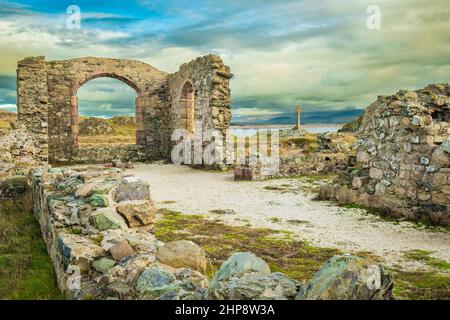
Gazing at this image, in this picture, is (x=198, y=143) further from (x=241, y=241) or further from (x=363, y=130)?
(x=241, y=241)

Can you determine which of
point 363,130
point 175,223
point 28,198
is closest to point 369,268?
point 175,223

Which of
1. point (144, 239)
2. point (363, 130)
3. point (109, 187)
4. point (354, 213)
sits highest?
Answer: point (363, 130)

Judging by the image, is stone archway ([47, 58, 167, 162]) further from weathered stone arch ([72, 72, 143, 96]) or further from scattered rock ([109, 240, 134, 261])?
scattered rock ([109, 240, 134, 261])

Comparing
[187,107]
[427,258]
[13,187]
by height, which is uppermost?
[187,107]

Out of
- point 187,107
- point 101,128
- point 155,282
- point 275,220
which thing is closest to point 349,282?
point 155,282

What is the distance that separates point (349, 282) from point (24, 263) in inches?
152

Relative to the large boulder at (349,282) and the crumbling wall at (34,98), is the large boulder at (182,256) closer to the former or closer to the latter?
the large boulder at (349,282)

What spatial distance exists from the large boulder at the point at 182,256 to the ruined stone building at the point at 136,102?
482 inches

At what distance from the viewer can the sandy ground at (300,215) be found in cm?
554

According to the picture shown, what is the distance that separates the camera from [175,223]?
6684 millimetres

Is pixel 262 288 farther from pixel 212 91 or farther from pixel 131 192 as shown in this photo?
pixel 212 91

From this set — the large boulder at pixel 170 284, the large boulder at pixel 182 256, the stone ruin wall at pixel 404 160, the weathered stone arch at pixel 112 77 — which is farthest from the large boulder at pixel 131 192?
the weathered stone arch at pixel 112 77

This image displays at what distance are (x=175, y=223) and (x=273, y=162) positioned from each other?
271 inches

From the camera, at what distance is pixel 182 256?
3.35 m
